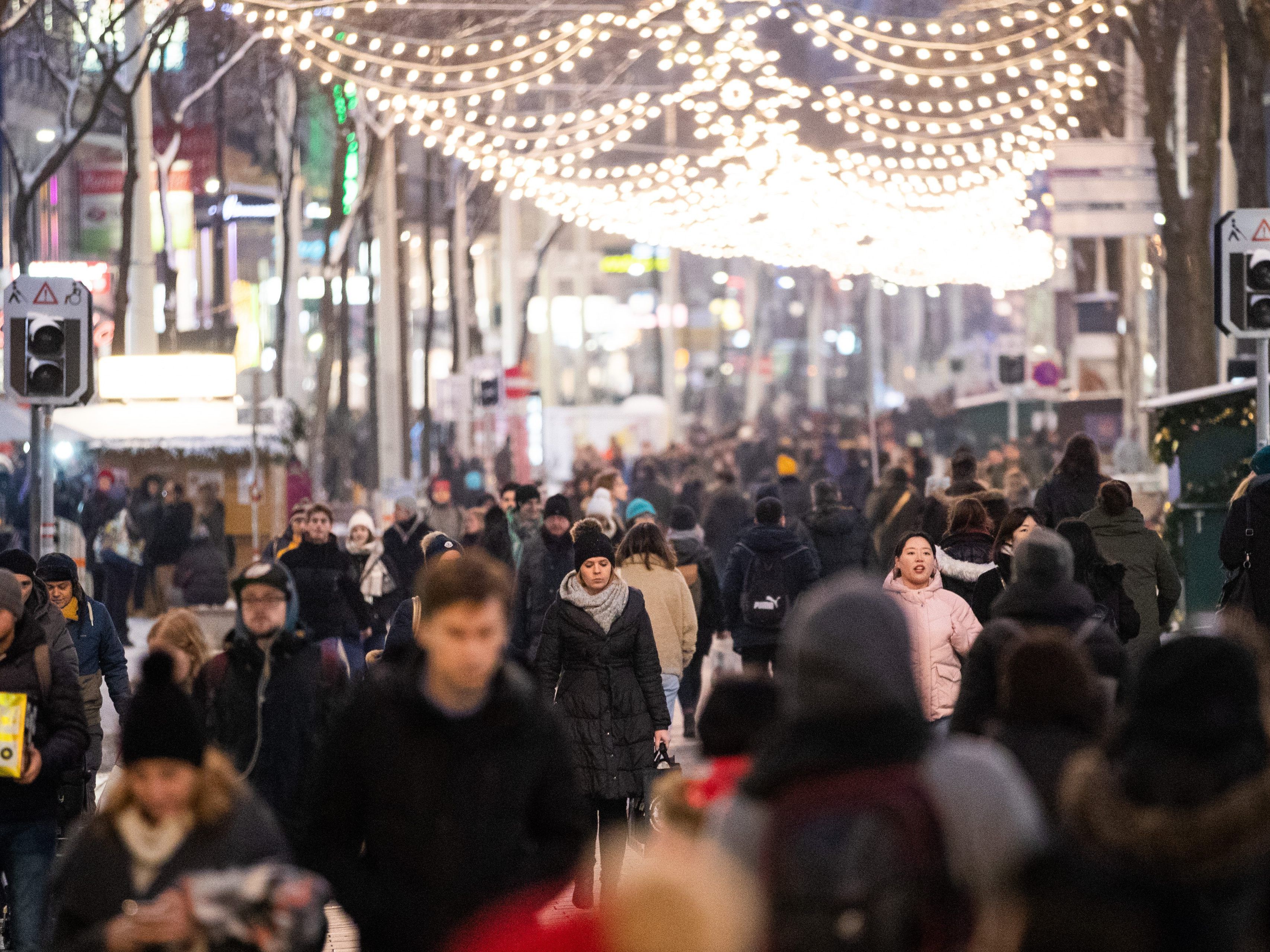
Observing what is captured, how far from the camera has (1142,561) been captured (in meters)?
10.7

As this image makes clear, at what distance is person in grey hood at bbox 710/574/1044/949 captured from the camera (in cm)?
363

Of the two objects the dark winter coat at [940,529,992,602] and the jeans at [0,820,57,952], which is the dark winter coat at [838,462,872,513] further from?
the jeans at [0,820,57,952]

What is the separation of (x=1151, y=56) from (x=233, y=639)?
17413mm

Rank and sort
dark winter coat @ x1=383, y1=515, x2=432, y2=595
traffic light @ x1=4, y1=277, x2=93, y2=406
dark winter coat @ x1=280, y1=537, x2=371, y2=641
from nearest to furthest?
traffic light @ x1=4, y1=277, x2=93, y2=406, dark winter coat @ x1=280, y1=537, x2=371, y2=641, dark winter coat @ x1=383, y1=515, x2=432, y2=595

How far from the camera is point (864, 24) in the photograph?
18.6 m

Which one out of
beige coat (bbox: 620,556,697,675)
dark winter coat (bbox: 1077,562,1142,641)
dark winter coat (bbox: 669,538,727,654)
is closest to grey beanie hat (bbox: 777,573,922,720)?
dark winter coat (bbox: 1077,562,1142,641)

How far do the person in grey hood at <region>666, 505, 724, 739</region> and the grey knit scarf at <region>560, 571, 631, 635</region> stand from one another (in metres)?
4.84

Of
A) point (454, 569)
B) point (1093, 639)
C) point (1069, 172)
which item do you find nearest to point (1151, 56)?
point (1069, 172)

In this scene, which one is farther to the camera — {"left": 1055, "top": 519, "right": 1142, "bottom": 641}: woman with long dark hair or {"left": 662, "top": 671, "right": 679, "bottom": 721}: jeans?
{"left": 662, "top": 671, "right": 679, "bottom": 721}: jeans

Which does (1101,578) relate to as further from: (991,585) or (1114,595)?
(991,585)

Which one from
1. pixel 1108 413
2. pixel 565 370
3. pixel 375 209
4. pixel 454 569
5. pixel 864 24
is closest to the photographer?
pixel 454 569

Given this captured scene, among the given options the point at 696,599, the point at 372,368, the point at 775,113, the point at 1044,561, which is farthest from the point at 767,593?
the point at 372,368

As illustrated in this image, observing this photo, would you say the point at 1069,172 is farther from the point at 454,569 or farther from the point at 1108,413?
the point at 1108,413

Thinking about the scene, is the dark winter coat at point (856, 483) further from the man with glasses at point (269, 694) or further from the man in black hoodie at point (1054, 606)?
the man with glasses at point (269, 694)
